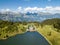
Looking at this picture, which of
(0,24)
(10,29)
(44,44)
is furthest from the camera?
(0,24)

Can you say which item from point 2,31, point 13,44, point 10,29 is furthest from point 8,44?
point 10,29

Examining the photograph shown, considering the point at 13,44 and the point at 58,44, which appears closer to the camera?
the point at 58,44

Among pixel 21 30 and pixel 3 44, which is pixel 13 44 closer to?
pixel 3 44

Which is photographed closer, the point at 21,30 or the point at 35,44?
the point at 35,44

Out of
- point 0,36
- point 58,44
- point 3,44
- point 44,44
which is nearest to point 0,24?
point 0,36

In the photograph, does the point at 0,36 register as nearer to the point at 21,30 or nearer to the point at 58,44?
the point at 21,30

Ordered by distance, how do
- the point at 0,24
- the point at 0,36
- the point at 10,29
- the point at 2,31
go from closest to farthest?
the point at 0,36 → the point at 2,31 → the point at 10,29 → the point at 0,24

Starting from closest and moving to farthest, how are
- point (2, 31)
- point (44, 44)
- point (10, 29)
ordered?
point (44, 44) < point (2, 31) < point (10, 29)

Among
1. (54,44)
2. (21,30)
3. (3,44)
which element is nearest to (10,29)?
(21,30)

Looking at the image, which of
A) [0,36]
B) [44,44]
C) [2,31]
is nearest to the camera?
[44,44]
